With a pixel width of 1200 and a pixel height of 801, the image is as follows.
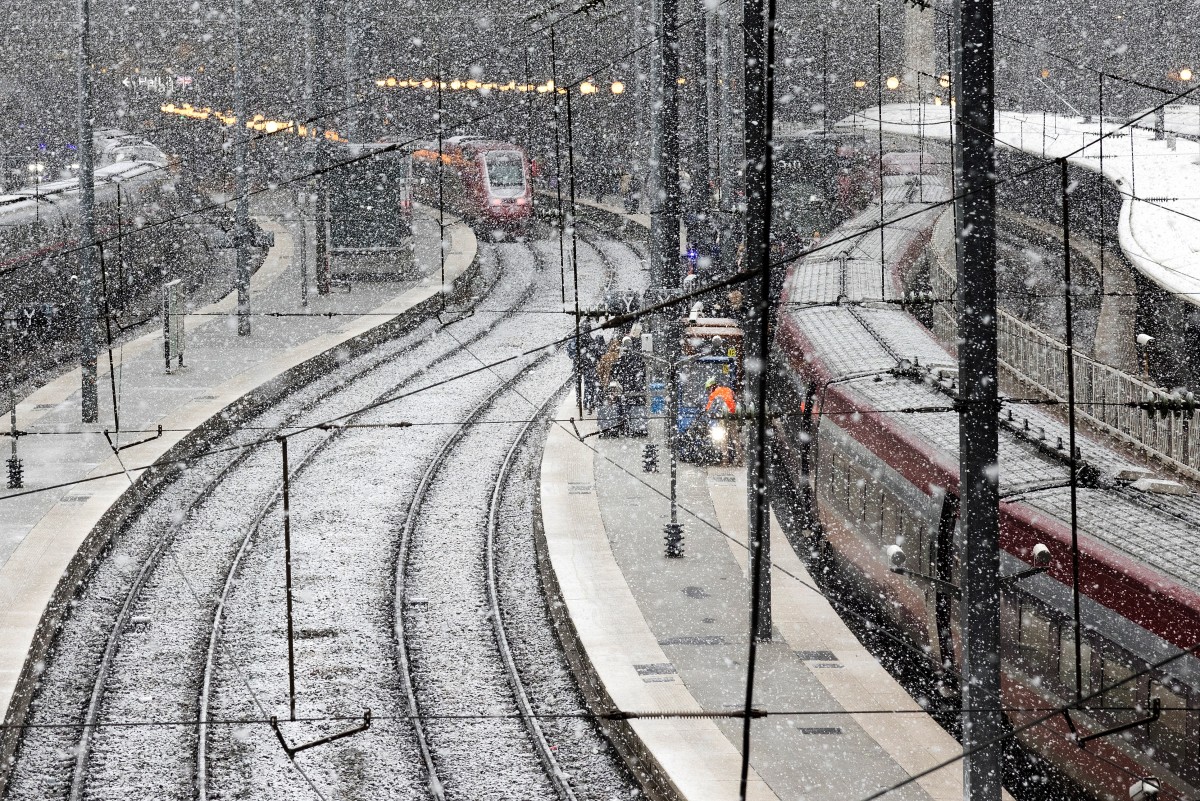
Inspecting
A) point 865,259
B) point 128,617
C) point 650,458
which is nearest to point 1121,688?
point 128,617

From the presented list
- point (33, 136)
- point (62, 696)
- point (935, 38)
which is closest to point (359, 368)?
point (62, 696)

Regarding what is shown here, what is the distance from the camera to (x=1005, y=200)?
38562mm

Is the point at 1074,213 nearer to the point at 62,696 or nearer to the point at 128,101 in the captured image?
the point at 62,696

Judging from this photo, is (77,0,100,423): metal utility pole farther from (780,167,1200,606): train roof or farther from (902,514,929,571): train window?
(902,514,929,571): train window

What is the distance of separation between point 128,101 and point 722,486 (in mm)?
55595

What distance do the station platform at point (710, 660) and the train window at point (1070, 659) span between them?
1.48 metres

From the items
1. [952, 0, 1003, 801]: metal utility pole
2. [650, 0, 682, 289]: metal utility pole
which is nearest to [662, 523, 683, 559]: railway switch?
[650, 0, 682, 289]: metal utility pole

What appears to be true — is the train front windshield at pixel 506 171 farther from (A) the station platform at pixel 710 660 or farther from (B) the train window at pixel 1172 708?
(B) the train window at pixel 1172 708

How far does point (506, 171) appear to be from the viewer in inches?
1773

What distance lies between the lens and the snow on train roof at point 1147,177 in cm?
1923

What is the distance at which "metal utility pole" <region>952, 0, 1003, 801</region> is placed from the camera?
8.51 m

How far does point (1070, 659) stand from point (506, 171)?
35.5 m

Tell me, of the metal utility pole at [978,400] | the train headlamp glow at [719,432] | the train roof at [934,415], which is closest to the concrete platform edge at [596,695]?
the train headlamp glow at [719,432]

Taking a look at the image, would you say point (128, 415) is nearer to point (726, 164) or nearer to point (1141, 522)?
point (726, 164)
